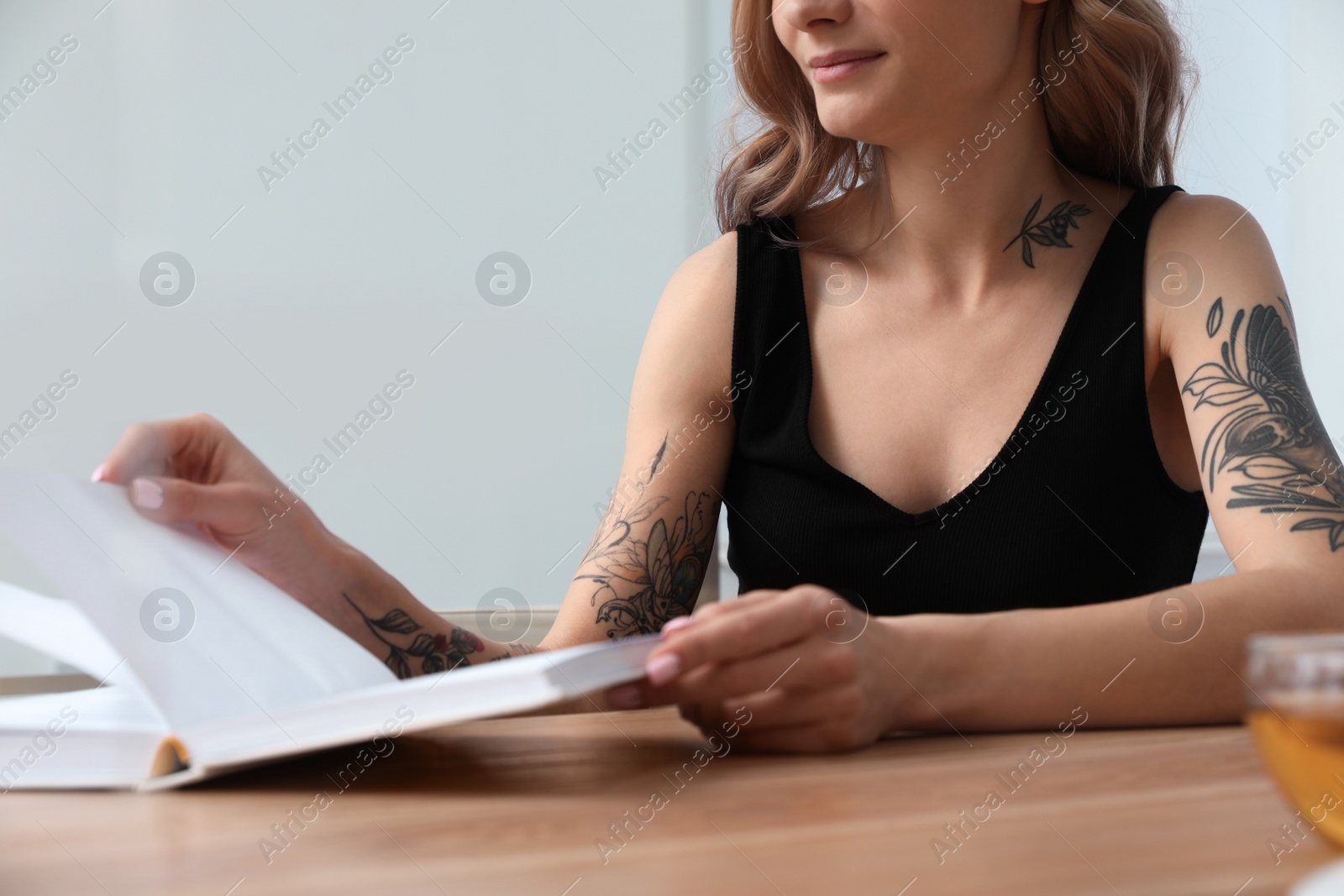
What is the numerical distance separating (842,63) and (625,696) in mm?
790

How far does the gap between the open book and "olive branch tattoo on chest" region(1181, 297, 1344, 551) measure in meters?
0.65

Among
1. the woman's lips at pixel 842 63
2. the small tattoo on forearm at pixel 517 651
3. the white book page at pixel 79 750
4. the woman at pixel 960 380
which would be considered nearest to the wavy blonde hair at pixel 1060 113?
the woman at pixel 960 380

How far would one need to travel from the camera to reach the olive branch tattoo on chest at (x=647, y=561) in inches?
46.0

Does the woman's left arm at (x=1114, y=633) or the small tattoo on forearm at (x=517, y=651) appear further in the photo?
the small tattoo on forearm at (x=517, y=651)

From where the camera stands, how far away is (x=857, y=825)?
0.50 metres

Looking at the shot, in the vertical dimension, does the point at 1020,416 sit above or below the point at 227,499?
below

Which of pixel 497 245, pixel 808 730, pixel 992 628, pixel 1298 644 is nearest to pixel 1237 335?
pixel 992 628

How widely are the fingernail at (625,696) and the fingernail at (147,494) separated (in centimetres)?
32

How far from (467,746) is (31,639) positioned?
29 centimetres

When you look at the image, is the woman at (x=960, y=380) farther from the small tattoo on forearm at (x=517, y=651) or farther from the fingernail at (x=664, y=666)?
the fingernail at (x=664, y=666)

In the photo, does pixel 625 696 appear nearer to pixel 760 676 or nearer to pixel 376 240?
pixel 760 676

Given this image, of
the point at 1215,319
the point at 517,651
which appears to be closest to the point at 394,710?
the point at 517,651

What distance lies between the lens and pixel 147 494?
71cm

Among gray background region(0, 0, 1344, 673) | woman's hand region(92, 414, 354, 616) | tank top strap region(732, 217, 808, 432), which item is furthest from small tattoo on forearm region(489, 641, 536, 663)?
gray background region(0, 0, 1344, 673)
